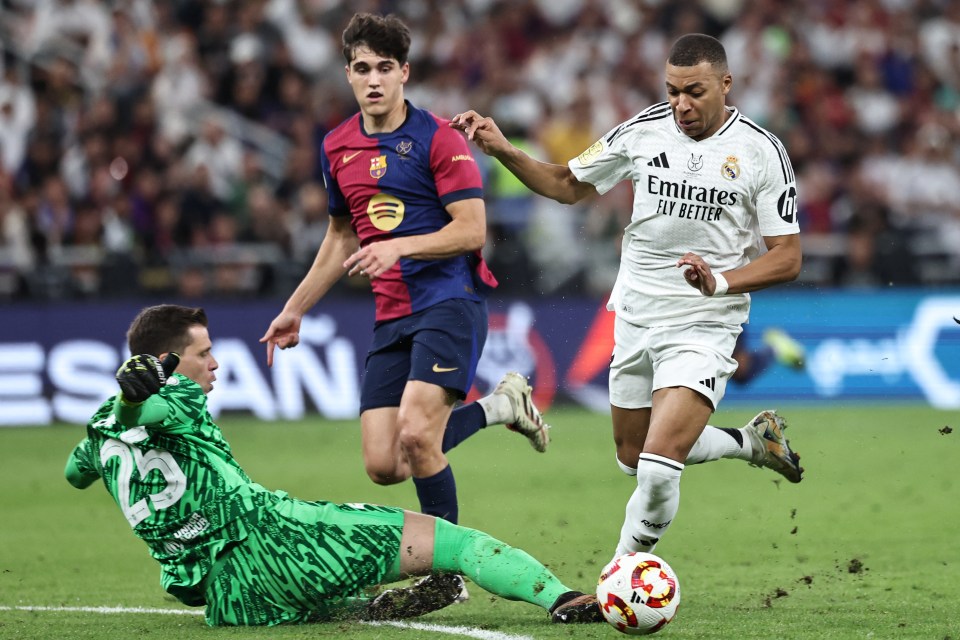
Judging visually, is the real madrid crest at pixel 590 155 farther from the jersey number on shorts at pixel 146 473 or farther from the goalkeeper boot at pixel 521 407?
the jersey number on shorts at pixel 146 473

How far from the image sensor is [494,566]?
5785 millimetres

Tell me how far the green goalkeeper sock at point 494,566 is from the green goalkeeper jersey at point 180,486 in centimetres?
75

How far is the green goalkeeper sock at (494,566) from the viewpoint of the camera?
579 cm

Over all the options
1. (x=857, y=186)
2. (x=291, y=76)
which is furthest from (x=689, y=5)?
(x=291, y=76)

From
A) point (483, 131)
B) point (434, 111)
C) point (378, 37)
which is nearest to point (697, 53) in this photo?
point (483, 131)

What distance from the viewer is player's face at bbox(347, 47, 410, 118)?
7.17m

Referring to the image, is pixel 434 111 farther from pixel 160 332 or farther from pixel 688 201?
pixel 160 332

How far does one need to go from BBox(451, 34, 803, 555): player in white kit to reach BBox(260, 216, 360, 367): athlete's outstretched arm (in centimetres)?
116

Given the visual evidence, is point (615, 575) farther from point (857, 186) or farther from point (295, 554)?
point (857, 186)

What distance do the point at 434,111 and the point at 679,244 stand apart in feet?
36.7

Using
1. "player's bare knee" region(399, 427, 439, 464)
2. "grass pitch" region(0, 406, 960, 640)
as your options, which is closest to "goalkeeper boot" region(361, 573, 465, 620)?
"grass pitch" region(0, 406, 960, 640)

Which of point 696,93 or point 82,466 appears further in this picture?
point 696,93

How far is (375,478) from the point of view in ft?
24.0

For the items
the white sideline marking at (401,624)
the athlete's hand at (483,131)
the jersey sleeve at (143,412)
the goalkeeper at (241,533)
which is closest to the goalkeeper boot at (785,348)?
the athlete's hand at (483,131)
